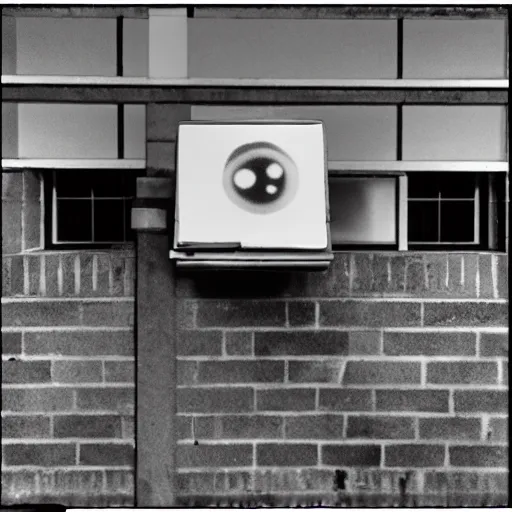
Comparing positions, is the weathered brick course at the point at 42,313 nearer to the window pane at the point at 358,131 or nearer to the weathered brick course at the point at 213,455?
the weathered brick course at the point at 213,455

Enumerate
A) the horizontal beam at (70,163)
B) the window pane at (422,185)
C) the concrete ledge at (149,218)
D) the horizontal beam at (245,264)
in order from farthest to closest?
the window pane at (422,185), the horizontal beam at (70,163), the concrete ledge at (149,218), the horizontal beam at (245,264)

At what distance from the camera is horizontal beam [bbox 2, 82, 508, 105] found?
2.90 m

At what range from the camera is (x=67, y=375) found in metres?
2.96

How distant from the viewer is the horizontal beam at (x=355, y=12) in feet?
9.64

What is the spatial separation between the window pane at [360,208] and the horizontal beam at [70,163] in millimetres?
855

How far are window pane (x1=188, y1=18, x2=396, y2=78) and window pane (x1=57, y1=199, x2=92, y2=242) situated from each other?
33.7 inches

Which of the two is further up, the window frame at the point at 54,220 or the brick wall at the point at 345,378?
the window frame at the point at 54,220

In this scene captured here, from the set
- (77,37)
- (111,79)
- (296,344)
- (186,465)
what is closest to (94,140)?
(111,79)

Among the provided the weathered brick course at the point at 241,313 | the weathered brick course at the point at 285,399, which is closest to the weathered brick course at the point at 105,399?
the weathered brick course at the point at 241,313

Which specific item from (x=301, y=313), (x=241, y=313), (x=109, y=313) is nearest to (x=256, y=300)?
(x=241, y=313)

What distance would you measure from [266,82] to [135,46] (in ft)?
1.93

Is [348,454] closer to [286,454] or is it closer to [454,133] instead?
[286,454]

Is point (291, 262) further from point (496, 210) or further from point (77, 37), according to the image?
point (77, 37)

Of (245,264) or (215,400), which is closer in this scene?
(245,264)
